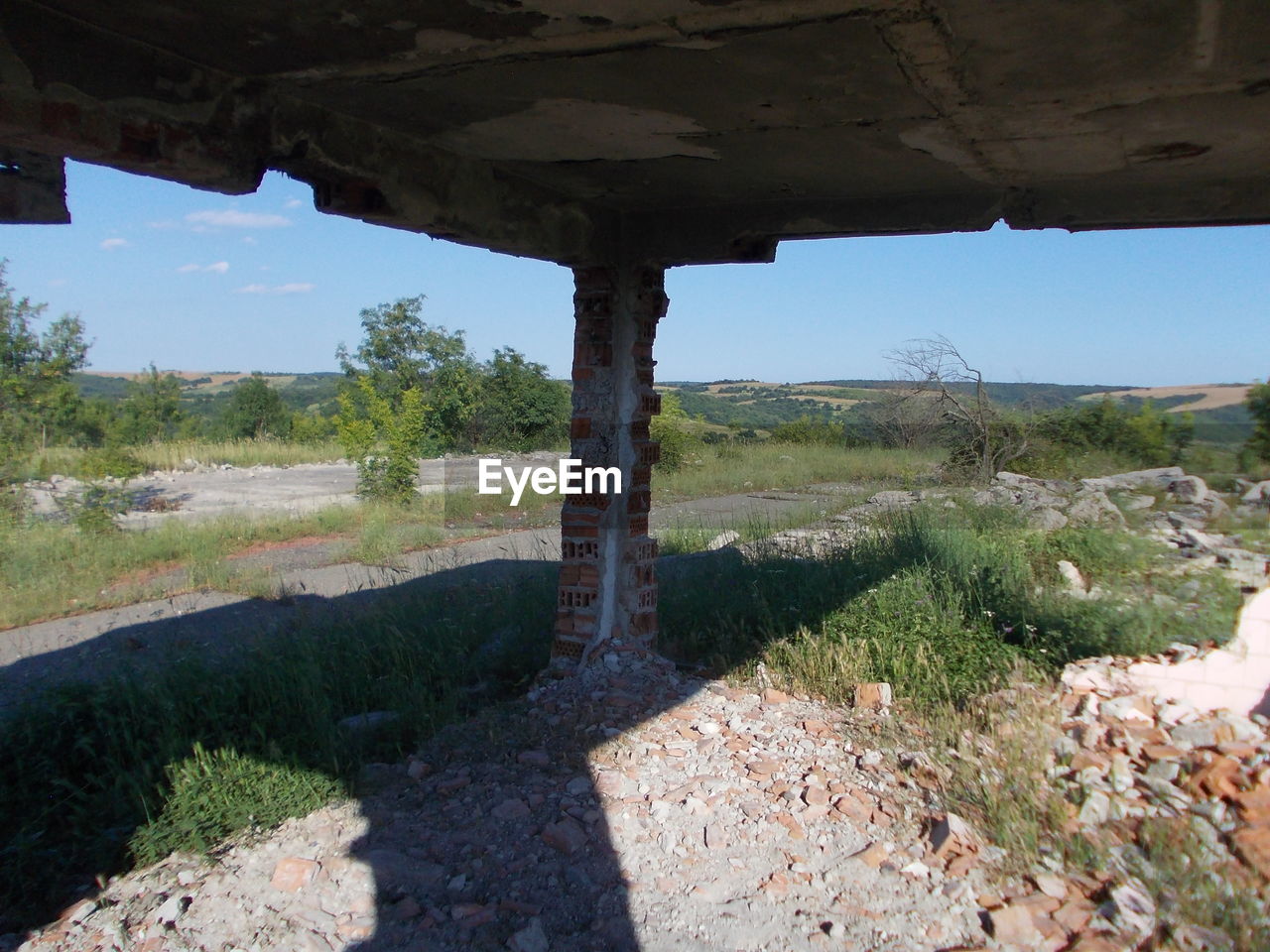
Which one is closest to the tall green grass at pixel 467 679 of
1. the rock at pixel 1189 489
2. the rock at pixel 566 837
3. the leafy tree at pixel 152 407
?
the rock at pixel 566 837

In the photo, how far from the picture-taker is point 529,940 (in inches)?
110

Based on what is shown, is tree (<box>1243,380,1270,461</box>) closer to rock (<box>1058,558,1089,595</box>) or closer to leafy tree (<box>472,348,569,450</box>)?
rock (<box>1058,558,1089,595</box>)

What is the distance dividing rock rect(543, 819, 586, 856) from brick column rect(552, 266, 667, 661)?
149 centimetres

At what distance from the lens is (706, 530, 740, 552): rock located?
955cm

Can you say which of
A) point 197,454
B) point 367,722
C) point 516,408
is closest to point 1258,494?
point 367,722

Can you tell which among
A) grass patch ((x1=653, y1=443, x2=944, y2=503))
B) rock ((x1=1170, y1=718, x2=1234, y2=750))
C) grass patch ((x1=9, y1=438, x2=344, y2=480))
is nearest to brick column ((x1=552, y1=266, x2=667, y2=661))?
rock ((x1=1170, y1=718, x2=1234, y2=750))

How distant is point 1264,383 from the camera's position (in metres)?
9.46

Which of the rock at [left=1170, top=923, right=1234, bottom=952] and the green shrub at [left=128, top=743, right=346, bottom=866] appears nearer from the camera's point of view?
the rock at [left=1170, top=923, right=1234, bottom=952]

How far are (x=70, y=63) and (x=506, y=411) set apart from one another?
20251 millimetres

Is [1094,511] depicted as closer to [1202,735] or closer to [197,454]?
[1202,735]

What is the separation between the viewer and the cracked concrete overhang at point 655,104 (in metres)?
2.29

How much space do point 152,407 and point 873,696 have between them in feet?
86.2

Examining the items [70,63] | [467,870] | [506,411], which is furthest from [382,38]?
[506,411]

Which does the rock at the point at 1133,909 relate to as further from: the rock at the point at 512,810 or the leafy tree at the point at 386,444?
the leafy tree at the point at 386,444
